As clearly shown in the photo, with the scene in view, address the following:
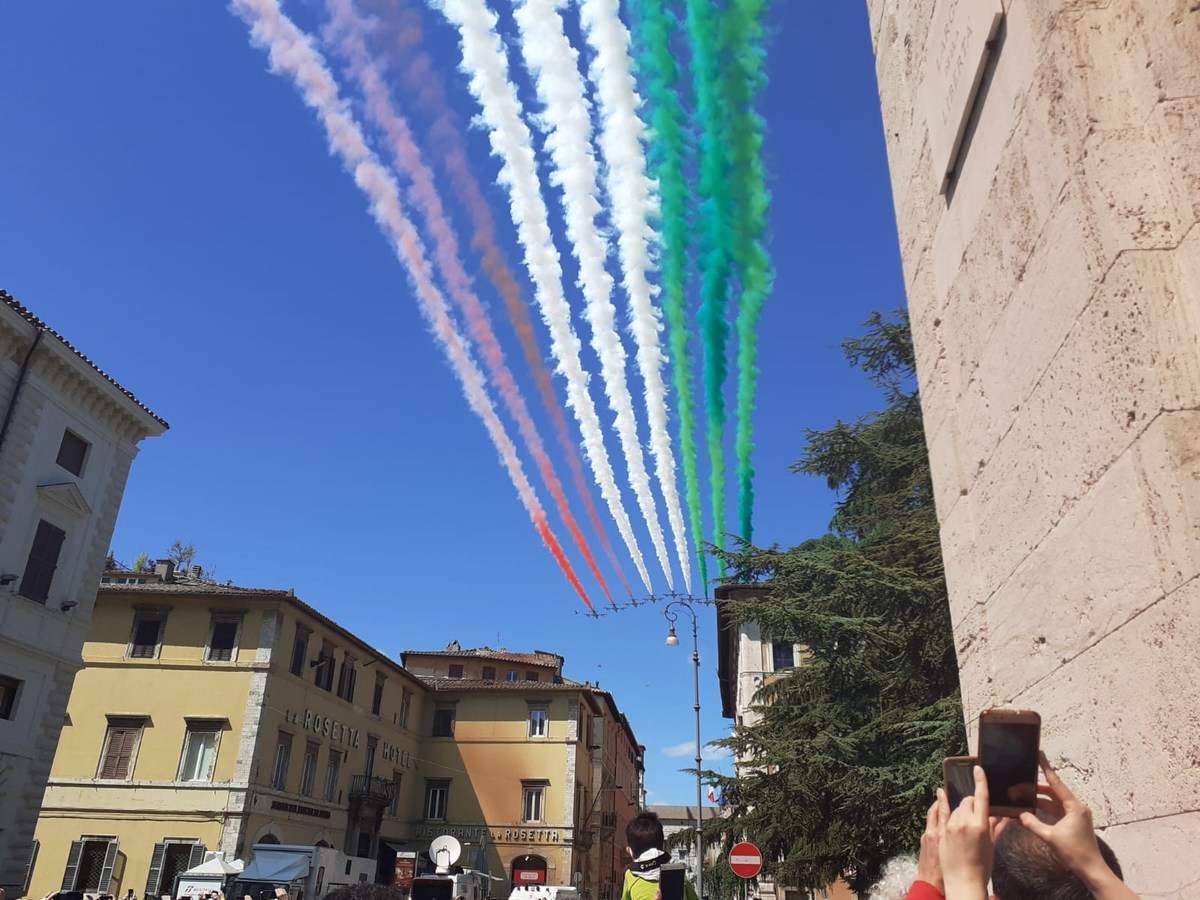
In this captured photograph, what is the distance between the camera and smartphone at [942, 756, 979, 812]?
5.40 feet

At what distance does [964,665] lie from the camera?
3.64 meters

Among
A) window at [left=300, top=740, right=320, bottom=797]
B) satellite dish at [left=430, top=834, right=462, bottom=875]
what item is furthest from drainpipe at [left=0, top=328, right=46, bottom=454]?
window at [left=300, top=740, right=320, bottom=797]

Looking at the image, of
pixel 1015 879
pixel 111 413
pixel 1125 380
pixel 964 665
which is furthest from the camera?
pixel 111 413

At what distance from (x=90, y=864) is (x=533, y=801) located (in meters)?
18.8

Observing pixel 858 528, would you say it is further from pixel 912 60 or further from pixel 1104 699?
pixel 1104 699

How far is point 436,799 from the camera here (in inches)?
1609

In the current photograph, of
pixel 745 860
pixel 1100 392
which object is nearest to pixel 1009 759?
pixel 1100 392

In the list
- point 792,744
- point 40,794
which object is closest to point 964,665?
point 792,744

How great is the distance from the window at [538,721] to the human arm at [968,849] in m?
41.9

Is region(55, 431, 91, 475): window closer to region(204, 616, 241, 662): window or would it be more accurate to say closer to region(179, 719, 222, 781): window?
region(204, 616, 241, 662): window

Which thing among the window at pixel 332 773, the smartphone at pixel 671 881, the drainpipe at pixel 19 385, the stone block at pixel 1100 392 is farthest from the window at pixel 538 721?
the stone block at pixel 1100 392

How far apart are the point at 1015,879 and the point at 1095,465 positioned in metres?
1.28

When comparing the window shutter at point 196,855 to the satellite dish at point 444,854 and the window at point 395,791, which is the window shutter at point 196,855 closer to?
the satellite dish at point 444,854

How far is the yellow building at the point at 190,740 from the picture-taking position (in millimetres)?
26844
